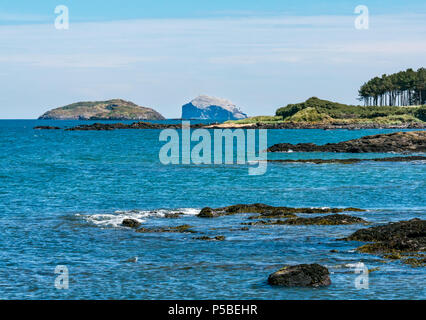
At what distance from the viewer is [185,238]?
32000 mm

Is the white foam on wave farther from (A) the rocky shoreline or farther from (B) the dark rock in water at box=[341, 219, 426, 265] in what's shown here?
(B) the dark rock in water at box=[341, 219, 426, 265]

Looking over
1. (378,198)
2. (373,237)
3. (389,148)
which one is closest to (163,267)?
(373,237)

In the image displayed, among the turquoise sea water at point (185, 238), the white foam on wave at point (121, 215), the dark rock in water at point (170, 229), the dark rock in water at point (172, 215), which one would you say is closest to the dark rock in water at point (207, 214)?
the turquoise sea water at point (185, 238)

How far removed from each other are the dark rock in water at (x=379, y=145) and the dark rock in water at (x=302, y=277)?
79684mm

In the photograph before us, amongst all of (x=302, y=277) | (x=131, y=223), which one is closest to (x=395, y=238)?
(x=302, y=277)

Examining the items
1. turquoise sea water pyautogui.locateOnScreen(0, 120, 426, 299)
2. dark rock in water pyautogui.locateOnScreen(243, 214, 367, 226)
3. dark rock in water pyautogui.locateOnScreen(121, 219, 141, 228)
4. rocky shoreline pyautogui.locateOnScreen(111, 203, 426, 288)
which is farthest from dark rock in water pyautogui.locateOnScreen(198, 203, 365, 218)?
dark rock in water pyautogui.locateOnScreen(121, 219, 141, 228)

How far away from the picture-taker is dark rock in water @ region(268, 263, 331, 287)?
2271cm

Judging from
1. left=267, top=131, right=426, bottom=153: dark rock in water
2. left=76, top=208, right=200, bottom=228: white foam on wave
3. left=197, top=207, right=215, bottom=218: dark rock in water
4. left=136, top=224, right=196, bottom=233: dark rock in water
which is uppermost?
left=267, top=131, right=426, bottom=153: dark rock in water

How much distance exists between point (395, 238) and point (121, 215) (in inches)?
716

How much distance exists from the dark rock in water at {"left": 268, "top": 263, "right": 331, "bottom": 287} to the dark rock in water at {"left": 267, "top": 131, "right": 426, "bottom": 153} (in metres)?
79.7

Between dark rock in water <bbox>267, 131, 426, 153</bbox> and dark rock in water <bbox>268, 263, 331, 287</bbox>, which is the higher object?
dark rock in water <bbox>267, 131, 426, 153</bbox>

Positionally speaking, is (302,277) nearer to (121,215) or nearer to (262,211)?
(262,211)

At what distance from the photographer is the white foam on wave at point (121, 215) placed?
37.7 m

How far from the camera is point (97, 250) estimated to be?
97.1 feet
